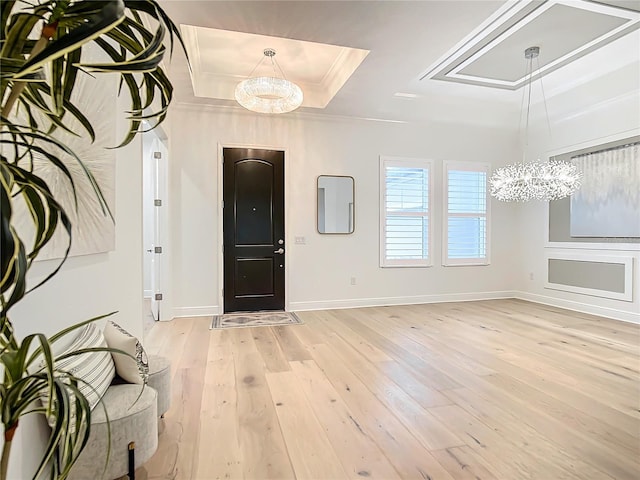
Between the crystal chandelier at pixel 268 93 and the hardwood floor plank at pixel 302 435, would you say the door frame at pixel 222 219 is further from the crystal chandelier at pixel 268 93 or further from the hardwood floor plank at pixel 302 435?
the hardwood floor plank at pixel 302 435

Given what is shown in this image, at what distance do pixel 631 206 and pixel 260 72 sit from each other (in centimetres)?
521

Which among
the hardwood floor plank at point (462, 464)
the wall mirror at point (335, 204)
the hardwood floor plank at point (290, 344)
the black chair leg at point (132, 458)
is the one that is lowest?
the hardwood floor plank at point (290, 344)

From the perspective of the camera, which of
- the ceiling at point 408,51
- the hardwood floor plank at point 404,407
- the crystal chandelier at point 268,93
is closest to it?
the hardwood floor plank at point 404,407

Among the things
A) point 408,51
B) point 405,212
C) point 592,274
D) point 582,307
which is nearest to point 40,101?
point 408,51

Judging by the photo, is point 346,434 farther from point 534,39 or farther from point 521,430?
point 534,39

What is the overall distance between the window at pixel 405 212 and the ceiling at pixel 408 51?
2.68 feet

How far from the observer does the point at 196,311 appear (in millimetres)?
4855

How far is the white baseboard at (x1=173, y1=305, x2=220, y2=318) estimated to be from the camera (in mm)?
4770

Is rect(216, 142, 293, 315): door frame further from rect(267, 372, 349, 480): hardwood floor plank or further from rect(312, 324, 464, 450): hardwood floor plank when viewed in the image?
rect(267, 372, 349, 480): hardwood floor plank

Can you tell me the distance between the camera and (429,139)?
19.2 feet

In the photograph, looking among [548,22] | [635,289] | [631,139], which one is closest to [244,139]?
[548,22]

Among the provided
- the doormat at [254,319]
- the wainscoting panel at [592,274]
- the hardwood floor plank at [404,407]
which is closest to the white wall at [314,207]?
the doormat at [254,319]

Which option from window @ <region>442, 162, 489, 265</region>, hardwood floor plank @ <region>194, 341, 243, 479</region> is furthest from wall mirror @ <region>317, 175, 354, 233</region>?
hardwood floor plank @ <region>194, 341, 243, 479</region>

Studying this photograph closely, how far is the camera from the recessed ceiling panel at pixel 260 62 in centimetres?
364
